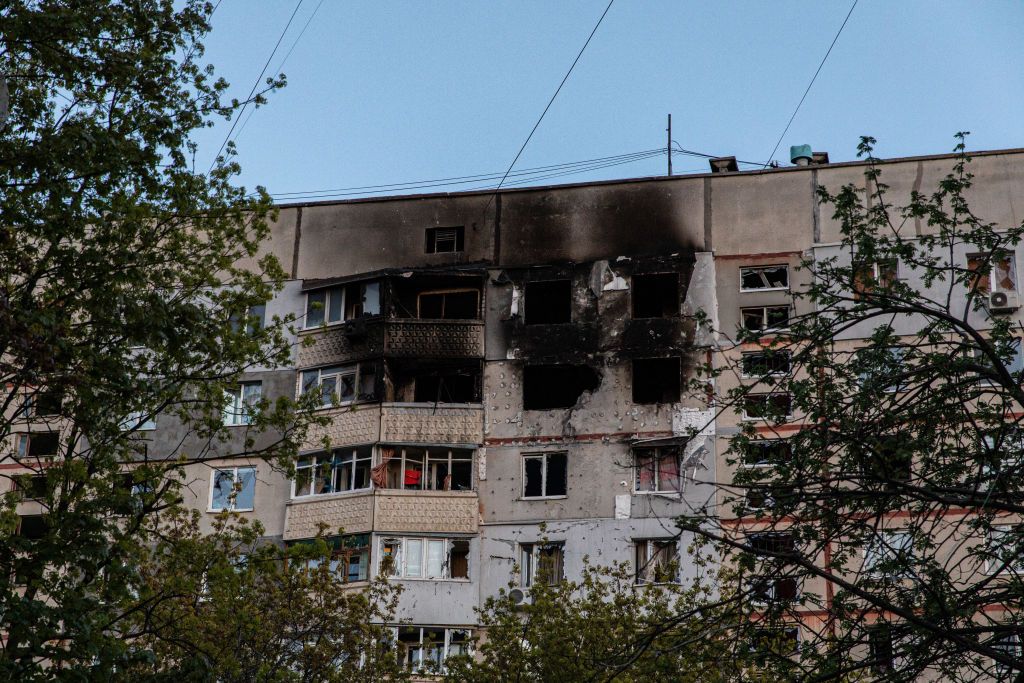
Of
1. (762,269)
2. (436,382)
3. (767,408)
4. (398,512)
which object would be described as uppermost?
(762,269)

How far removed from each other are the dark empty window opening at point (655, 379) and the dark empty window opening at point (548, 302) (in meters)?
2.86

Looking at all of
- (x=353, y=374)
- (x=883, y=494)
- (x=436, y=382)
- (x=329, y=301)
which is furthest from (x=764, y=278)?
(x=883, y=494)

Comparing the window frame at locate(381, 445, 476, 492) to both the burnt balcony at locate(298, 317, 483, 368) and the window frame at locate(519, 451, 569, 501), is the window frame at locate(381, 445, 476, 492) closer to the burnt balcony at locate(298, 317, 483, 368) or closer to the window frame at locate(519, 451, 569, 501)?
the window frame at locate(519, 451, 569, 501)

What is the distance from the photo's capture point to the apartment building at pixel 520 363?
4031 cm

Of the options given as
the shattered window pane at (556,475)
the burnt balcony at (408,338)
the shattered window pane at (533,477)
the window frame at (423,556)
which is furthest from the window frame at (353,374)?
the shattered window pane at (556,475)

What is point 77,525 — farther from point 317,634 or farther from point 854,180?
point 854,180

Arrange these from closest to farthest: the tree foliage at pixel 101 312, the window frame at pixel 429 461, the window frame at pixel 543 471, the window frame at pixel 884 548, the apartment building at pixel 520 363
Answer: the window frame at pixel 884 548
the tree foliage at pixel 101 312
the apartment building at pixel 520 363
the window frame at pixel 543 471
the window frame at pixel 429 461

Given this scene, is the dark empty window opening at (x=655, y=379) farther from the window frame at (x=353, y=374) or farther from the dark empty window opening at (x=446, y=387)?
the window frame at (x=353, y=374)

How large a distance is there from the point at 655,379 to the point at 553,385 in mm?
3052

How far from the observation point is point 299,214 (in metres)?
45.8

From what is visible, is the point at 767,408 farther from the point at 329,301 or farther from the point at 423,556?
the point at 329,301

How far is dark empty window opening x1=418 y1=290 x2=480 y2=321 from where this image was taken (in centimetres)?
4397

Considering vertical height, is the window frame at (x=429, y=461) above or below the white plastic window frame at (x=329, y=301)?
below

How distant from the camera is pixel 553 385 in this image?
141ft
